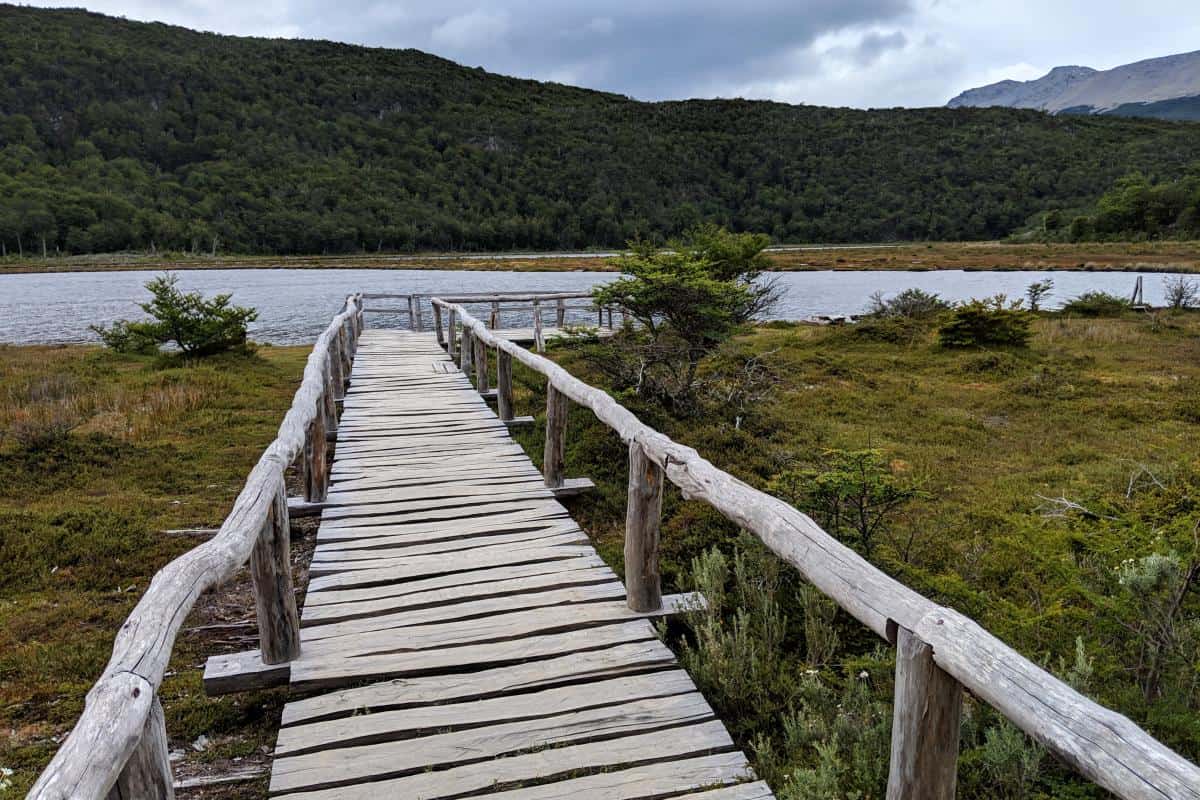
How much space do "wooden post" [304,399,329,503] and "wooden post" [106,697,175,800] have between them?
4195 millimetres

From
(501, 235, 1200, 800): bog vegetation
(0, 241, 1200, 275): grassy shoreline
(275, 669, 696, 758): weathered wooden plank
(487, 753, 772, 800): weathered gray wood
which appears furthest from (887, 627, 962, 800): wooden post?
(0, 241, 1200, 275): grassy shoreline

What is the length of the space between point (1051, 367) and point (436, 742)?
15.0 m

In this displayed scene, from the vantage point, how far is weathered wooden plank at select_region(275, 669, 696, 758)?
10.00 feet

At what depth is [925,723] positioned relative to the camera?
7.02ft

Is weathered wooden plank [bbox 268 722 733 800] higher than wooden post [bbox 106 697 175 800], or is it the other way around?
wooden post [bbox 106 697 175 800]

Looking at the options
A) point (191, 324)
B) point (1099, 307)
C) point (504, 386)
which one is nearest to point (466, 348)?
point (504, 386)

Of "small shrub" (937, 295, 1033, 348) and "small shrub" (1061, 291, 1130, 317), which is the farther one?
"small shrub" (1061, 291, 1130, 317)

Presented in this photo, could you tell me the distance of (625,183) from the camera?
446 feet

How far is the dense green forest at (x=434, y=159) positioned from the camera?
353 feet

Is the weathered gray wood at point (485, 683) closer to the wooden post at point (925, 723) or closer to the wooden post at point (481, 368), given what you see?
the wooden post at point (925, 723)

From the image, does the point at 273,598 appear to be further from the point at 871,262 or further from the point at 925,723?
the point at 871,262

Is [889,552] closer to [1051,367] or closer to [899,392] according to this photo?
[899,392]

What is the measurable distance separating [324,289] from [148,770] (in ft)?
181

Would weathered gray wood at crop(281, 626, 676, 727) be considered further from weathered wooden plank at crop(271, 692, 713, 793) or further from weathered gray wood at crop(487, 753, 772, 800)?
weathered gray wood at crop(487, 753, 772, 800)
